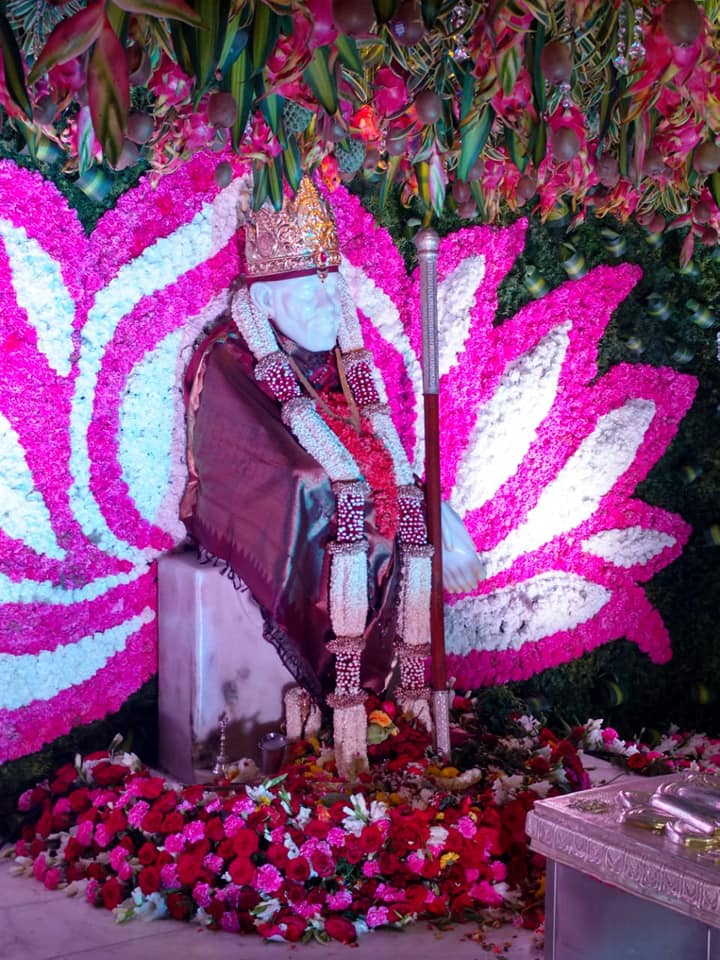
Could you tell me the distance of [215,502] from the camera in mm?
3508

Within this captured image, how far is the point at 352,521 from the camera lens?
3266 mm

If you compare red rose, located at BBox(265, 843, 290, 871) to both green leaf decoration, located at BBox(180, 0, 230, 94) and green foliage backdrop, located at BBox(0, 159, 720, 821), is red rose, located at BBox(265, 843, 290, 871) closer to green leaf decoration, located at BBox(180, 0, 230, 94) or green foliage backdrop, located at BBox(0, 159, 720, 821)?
green foliage backdrop, located at BBox(0, 159, 720, 821)

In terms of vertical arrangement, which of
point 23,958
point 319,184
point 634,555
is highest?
point 319,184

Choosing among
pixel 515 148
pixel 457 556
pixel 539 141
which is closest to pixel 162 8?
pixel 539 141

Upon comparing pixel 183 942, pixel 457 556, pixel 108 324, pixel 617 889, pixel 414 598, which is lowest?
pixel 183 942

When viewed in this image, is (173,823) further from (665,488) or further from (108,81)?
(665,488)

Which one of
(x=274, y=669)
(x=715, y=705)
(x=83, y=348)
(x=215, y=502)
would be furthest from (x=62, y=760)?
(x=715, y=705)

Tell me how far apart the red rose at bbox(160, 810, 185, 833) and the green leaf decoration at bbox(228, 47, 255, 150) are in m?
1.91

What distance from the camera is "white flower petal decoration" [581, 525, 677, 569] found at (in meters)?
4.55

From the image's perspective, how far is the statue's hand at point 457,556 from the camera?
3861 mm

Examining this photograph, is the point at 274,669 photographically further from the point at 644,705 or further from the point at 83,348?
the point at 644,705

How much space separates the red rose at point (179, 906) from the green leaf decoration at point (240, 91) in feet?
6.37

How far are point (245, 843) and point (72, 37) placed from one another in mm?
2081

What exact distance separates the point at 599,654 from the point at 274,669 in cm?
178
